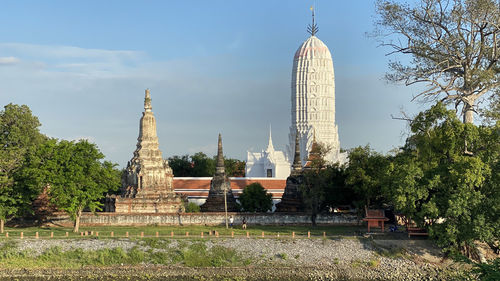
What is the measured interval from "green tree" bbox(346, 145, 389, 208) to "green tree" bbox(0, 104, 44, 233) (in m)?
22.3

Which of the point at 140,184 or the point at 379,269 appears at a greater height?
the point at 140,184

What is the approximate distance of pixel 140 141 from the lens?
58.0 meters

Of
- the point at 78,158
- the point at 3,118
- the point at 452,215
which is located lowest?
the point at 452,215

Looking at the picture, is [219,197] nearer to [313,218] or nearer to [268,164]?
[313,218]

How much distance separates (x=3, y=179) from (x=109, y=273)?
1227cm

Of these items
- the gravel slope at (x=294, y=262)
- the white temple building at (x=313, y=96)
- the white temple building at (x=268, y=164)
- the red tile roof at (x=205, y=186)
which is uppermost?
the white temple building at (x=313, y=96)

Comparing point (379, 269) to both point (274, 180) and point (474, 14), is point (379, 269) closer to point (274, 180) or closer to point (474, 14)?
point (474, 14)

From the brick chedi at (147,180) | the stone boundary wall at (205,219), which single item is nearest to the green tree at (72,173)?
the stone boundary wall at (205,219)

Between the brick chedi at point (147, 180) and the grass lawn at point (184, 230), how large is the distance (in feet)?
16.5

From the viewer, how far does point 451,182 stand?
3653cm

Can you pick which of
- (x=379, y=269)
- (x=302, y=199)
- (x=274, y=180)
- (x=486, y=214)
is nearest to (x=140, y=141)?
(x=302, y=199)

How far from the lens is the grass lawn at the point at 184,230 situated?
140ft

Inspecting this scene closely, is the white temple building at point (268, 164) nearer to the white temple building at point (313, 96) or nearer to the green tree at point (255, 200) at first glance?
the white temple building at point (313, 96)

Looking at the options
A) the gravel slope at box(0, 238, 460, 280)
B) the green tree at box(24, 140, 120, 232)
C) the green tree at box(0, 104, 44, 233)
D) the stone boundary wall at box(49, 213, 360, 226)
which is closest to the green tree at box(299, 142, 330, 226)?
the stone boundary wall at box(49, 213, 360, 226)
